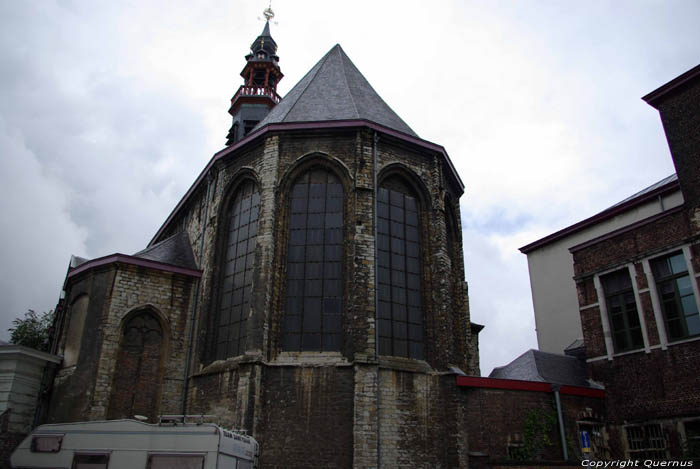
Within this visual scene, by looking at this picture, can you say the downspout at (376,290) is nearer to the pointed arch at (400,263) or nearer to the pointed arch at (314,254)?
the pointed arch at (400,263)

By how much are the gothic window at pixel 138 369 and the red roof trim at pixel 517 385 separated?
24.5ft

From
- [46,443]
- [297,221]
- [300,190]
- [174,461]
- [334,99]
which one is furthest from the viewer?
[334,99]

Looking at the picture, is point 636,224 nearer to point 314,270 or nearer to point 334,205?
point 334,205

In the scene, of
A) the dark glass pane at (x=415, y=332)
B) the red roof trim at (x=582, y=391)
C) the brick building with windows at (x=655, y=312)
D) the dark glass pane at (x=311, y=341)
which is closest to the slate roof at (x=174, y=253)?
the dark glass pane at (x=311, y=341)

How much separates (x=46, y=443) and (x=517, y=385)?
31.2 ft

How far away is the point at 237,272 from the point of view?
1456 centimetres

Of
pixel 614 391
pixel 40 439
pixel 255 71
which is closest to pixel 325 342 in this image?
pixel 40 439

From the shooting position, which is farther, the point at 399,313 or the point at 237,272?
the point at 237,272

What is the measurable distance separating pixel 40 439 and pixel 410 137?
10432mm

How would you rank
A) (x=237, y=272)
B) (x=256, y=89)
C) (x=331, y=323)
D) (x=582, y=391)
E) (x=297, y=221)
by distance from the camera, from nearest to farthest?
1. (x=331, y=323)
2. (x=582, y=391)
3. (x=297, y=221)
4. (x=237, y=272)
5. (x=256, y=89)

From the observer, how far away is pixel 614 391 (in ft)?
46.2

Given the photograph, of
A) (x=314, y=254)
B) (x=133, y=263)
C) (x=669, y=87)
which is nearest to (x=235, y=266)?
(x=314, y=254)

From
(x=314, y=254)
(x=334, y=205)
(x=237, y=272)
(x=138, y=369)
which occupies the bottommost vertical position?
(x=138, y=369)

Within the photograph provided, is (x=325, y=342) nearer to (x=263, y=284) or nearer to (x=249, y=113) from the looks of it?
(x=263, y=284)
